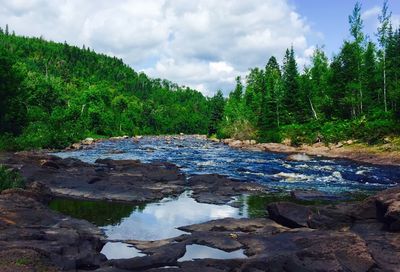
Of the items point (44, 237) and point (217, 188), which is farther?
point (217, 188)

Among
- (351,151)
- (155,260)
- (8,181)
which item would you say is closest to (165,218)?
(155,260)

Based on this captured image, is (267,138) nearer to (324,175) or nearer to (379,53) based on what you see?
(379,53)

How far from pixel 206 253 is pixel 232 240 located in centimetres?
136

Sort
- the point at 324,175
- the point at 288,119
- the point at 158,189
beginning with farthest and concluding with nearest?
the point at 288,119 → the point at 324,175 → the point at 158,189

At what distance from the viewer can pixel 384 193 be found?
15.3 metres

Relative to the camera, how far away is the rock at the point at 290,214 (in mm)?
15531

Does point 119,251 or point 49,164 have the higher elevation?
point 49,164

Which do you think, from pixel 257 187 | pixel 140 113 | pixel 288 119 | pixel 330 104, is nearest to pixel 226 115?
pixel 288 119

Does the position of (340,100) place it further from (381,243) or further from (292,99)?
(381,243)

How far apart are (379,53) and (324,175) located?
51374mm

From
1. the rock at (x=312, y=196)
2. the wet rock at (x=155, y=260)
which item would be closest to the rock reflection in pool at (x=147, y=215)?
the wet rock at (x=155, y=260)

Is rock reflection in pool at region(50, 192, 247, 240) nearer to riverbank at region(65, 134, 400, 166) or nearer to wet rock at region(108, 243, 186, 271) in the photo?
wet rock at region(108, 243, 186, 271)

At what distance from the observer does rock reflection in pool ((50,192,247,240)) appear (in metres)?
15.4

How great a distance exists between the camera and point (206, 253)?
Result: 12.5 m
